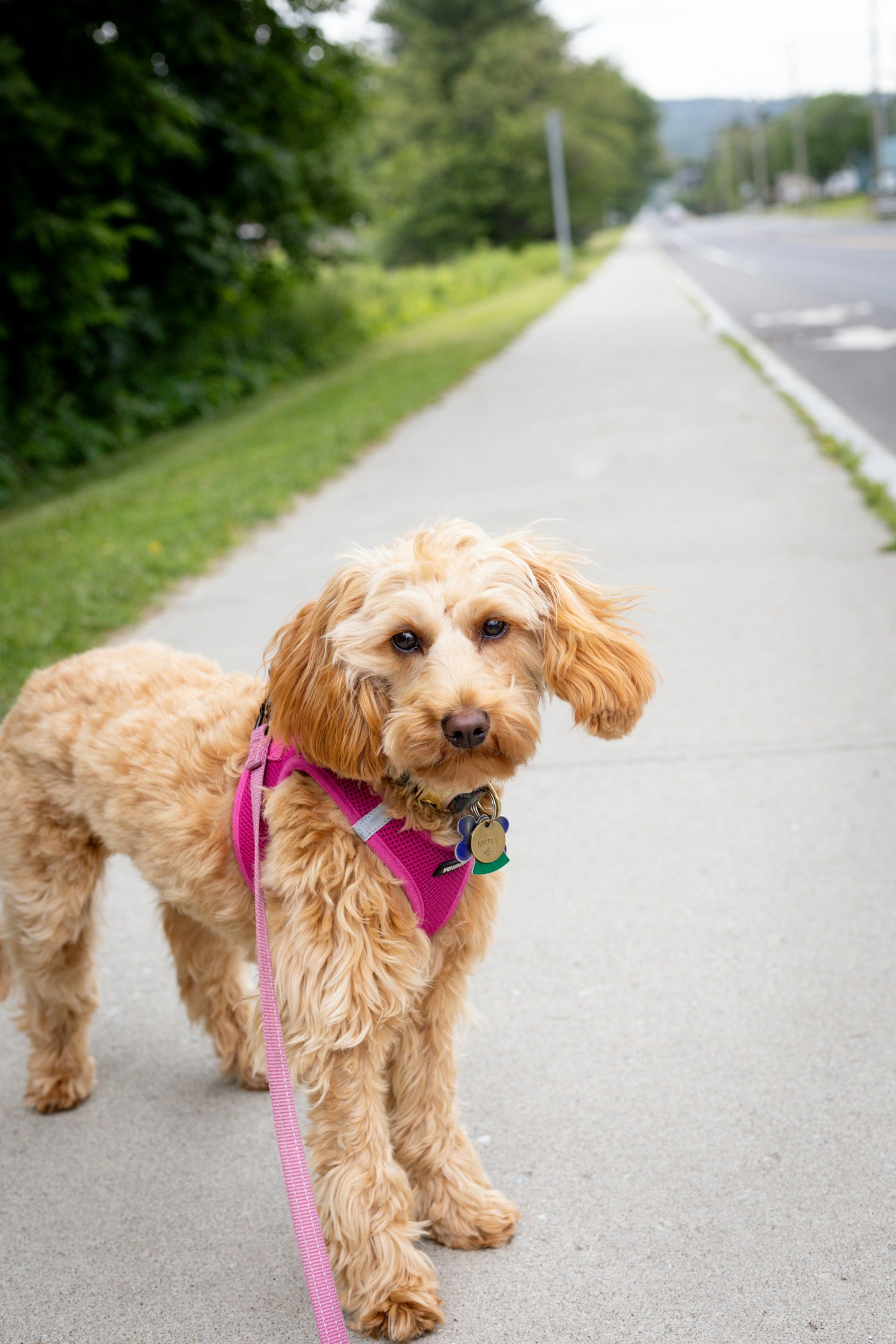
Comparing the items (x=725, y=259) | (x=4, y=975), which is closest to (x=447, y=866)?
(x=4, y=975)

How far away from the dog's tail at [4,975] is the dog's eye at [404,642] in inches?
66.0

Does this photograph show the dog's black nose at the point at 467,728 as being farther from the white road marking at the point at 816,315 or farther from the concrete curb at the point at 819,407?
the white road marking at the point at 816,315

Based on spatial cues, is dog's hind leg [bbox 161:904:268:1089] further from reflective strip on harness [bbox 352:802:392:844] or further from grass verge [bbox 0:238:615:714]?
grass verge [bbox 0:238:615:714]

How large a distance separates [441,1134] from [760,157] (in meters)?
156

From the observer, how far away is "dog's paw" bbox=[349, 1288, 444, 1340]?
2443mm

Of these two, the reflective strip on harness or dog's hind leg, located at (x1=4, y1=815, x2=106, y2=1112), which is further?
dog's hind leg, located at (x1=4, y1=815, x2=106, y2=1112)

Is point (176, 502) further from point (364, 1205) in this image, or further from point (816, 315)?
point (816, 315)

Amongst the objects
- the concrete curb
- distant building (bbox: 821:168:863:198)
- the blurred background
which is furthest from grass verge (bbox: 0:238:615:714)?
distant building (bbox: 821:168:863:198)

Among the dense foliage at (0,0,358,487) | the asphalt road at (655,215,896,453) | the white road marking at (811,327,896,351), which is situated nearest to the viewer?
the dense foliage at (0,0,358,487)

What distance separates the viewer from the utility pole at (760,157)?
458ft

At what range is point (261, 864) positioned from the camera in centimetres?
261

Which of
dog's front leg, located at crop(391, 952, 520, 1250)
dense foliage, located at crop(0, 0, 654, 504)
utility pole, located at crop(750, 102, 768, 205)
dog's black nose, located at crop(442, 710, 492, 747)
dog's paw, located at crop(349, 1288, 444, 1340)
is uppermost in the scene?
utility pole, located at crop(750, 102, 768, 205)

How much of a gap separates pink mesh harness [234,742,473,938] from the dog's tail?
1.11 m

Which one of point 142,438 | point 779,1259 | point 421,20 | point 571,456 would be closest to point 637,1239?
point 779,1259
